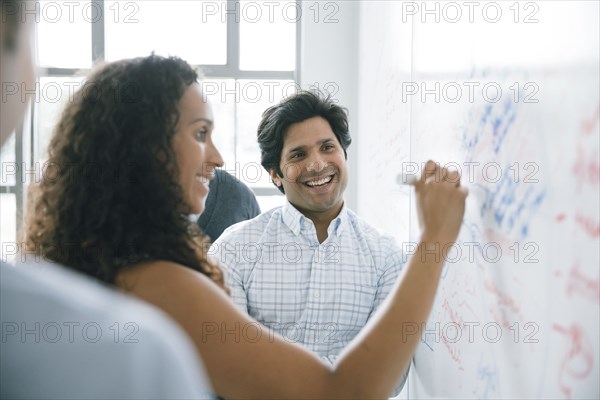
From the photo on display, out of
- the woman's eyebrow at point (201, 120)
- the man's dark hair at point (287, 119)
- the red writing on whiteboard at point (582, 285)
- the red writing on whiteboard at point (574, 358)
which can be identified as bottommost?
the red writing on whiteboard at point (574, 358)

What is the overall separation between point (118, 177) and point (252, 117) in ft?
9.91

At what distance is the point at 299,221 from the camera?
65.0 inches

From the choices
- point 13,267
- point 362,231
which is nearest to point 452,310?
point 362,231

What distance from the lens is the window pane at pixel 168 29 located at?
3652 mm

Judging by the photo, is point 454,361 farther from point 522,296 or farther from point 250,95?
point 250,95

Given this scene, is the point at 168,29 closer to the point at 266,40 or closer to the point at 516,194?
the point at 266,40

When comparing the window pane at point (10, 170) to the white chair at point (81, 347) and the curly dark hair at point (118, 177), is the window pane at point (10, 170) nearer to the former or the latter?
the curly dark hair at point (118, 177)

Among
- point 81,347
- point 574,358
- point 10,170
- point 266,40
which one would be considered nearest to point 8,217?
point 10,170

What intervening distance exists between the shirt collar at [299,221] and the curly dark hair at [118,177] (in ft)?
2.37

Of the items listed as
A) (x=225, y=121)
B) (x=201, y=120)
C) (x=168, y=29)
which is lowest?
(x=201, y=120)

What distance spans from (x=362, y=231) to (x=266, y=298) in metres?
0.32

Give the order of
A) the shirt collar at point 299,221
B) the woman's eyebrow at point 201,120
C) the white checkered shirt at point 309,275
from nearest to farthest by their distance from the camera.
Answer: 1. the woman's eyebrow at point 201,120
2. the white checkered shirt at point 309,275
3. the shirt collar at point 299,221

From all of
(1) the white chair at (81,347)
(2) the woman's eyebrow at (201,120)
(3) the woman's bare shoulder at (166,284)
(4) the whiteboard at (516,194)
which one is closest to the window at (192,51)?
(4) the whiteboard at (516,194)

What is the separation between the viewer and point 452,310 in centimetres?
121
